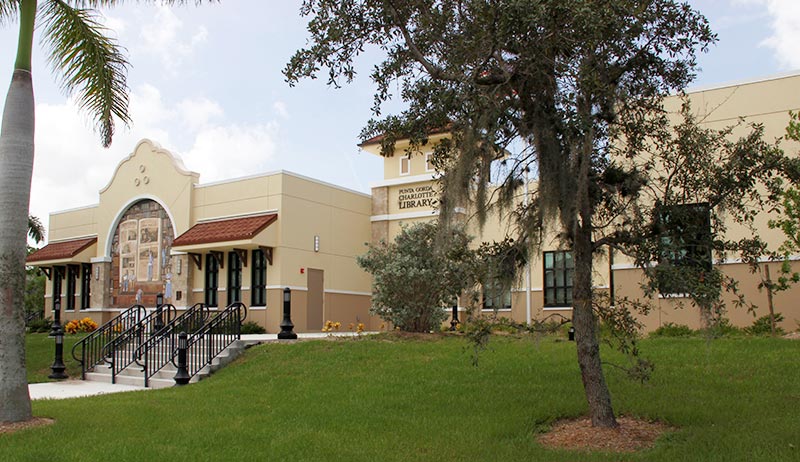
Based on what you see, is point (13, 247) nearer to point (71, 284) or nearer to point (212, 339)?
point (212, 339)

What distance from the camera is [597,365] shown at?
299 inches

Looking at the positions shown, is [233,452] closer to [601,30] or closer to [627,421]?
[627,421]

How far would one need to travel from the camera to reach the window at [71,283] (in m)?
28.5

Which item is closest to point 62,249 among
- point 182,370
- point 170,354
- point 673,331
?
point 170,354

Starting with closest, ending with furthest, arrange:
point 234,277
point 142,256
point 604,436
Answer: point 604,436 → point 234,277 → point 142,256

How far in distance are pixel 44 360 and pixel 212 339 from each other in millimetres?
5941

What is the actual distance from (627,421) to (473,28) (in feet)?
15.2

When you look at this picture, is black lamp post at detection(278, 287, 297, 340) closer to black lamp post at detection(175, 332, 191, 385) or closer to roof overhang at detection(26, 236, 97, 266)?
black lamp post at detection(175, 332, 191, 385)

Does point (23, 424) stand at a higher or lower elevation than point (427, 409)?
lower

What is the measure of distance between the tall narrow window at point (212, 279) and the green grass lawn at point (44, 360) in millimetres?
4604

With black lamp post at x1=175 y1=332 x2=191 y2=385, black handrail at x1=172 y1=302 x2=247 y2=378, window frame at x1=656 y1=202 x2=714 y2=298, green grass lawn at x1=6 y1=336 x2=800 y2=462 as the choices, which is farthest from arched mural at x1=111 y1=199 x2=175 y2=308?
window frame at x1=656 y1=202 x2=714 y2=298

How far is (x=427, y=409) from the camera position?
8844 millimetres

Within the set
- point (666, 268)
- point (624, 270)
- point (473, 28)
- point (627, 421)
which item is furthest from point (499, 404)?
point (624, 270)

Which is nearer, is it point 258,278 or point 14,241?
point 14,241
